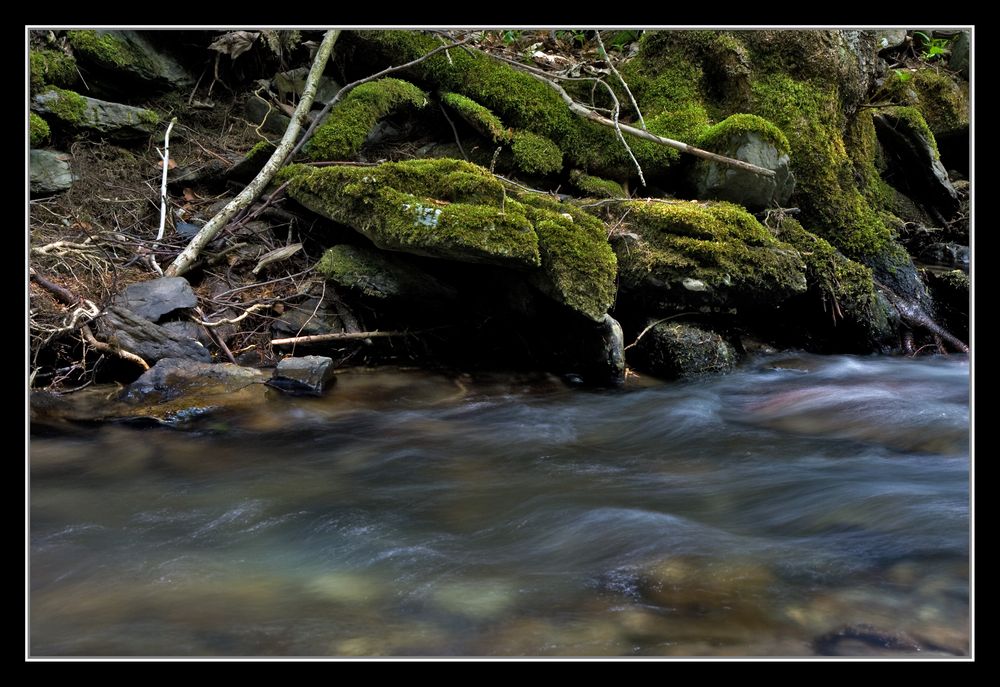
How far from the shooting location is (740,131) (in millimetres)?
5973

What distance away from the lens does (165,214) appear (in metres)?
5.92

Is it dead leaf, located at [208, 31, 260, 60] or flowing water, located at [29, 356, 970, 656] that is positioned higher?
dead leaf, located at [208, 31, 260, 60]

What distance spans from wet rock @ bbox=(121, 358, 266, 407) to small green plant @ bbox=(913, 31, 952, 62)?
913cm

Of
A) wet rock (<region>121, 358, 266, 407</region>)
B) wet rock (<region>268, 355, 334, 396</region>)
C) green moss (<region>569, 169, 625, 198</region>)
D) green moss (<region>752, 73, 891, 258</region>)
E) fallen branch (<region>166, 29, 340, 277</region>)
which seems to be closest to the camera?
wet rock (<region>121, 358, 266, 407</region>)

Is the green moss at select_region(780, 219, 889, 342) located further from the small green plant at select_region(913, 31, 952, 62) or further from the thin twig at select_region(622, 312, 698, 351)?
the small green plant at select_region(913, 31, 952, 62)

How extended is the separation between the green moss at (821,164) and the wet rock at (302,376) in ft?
16.0

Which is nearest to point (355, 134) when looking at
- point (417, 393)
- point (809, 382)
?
point (417, 393)

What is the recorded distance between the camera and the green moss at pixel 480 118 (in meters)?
6.36

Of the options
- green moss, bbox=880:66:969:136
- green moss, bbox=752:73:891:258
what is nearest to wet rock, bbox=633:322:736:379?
green moss, bbox=752:73:891:258

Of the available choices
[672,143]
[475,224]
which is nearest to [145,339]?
[475,224]

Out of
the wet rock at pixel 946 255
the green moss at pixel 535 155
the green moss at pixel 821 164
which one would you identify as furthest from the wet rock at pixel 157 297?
the wet rock at pixel 946 255

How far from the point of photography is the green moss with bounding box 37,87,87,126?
6.36 m

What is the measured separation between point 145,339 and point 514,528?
3.03 meters

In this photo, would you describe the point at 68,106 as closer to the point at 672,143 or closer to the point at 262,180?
the point at 262,180
